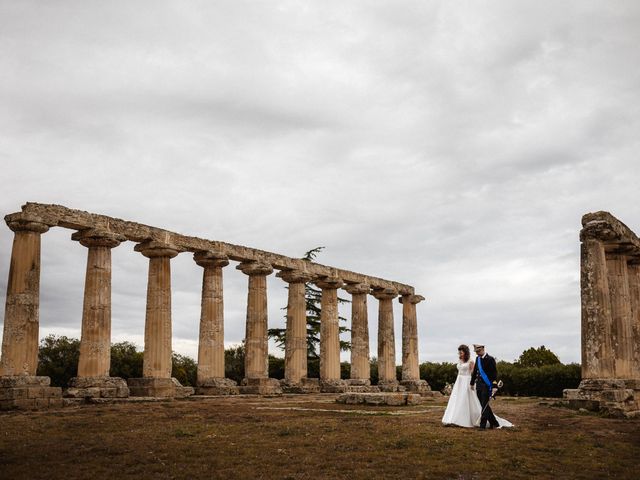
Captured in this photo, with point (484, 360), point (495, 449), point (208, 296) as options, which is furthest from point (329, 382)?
point (495, 449)

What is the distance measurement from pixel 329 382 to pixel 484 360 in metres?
23.9

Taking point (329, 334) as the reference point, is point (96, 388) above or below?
below

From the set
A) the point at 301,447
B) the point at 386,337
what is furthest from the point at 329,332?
the point at 301,447

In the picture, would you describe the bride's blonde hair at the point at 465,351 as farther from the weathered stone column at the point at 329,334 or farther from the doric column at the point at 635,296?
the weathered stone column at the point at 329,334

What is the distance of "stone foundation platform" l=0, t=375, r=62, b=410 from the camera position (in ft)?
81.7

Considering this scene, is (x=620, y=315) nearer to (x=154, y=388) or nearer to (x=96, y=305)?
(x=154, y=388)

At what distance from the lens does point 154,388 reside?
31.2m

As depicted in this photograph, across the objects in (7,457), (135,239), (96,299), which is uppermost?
(135,239)

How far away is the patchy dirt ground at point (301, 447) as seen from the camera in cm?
1350

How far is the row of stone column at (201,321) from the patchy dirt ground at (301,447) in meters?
5.56

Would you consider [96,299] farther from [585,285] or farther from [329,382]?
[585,285]

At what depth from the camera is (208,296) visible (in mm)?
36438

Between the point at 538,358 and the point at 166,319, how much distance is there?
144ft

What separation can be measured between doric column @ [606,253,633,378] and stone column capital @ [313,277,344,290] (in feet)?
59.0
